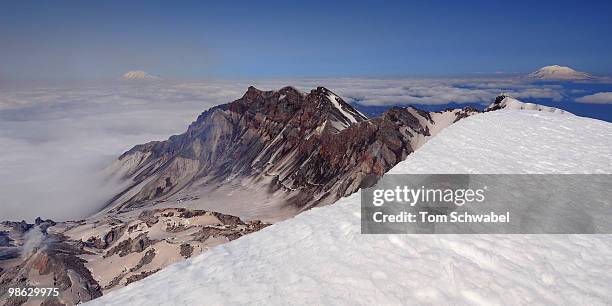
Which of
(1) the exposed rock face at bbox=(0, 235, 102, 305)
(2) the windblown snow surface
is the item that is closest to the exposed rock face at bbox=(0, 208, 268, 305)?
(1) the exposed rock face at bbox=(0, 235, 102, 305)

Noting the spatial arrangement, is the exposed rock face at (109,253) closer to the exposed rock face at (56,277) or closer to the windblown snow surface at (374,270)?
the exposed rock face at (56,277)

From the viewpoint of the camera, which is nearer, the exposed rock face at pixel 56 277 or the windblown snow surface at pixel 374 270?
the windblown snow surface at pixel 374 270

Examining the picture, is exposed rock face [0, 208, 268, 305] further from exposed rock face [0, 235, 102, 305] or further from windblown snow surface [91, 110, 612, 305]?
windblown snow surface [91, 110, 612, 305]

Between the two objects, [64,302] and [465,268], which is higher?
[465,268]

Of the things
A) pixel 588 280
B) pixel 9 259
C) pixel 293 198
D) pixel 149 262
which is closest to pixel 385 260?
pixel 588 280

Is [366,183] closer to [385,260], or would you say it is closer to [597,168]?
[385,260]

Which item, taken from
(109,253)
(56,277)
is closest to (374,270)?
(56,277)

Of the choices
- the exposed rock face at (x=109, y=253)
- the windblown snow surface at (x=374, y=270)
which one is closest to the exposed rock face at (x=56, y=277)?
the exposed rock face at (x=109, y=253)
